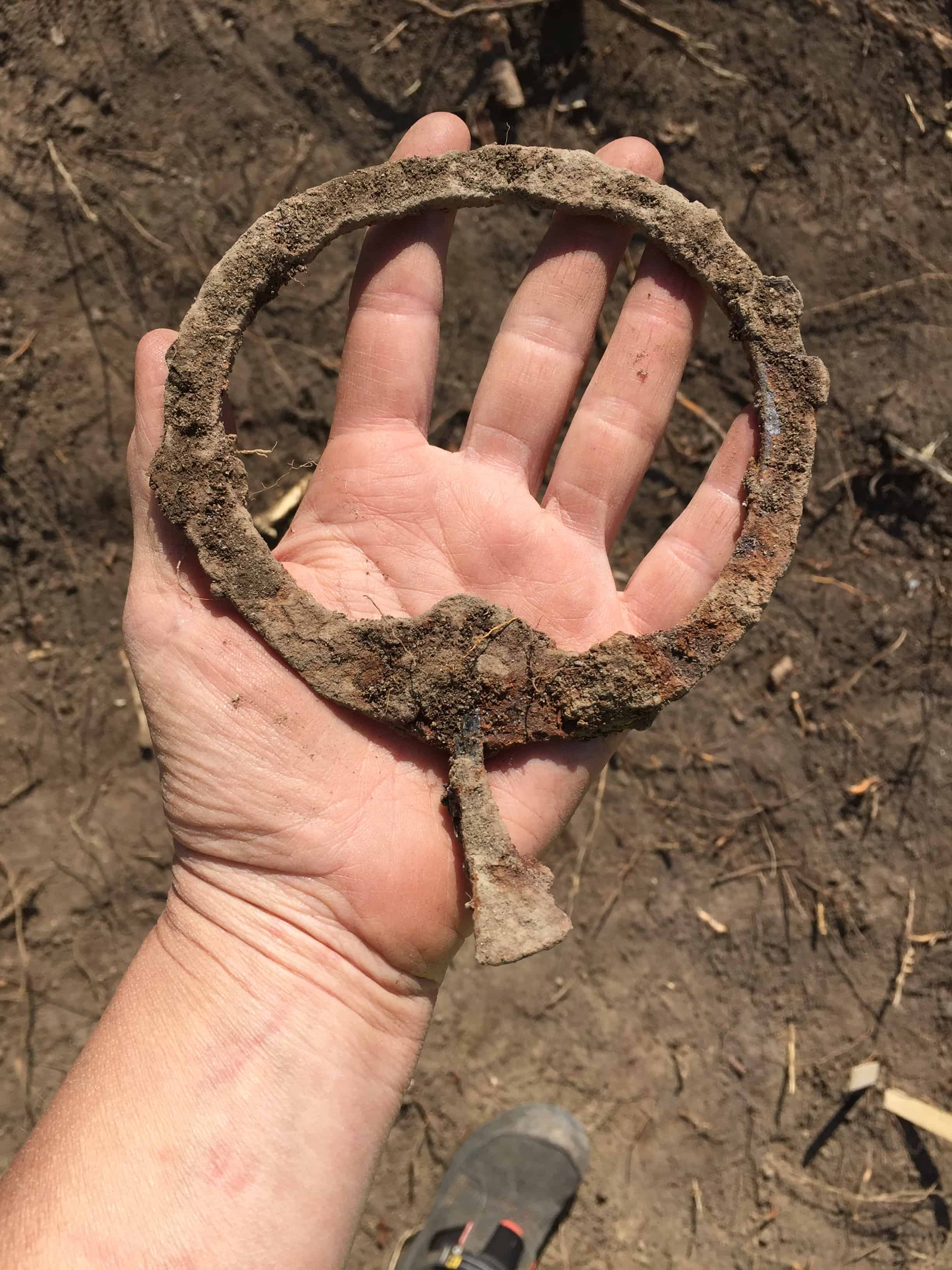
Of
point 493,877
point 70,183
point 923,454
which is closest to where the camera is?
point 493,877

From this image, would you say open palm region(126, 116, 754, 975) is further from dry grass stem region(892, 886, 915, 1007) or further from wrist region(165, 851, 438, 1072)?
dry grass stem region(892, 886, 915, 1007)

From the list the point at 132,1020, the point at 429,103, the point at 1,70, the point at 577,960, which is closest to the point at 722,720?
the point at 577,960

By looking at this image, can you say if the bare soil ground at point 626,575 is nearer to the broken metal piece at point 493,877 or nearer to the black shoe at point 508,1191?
the black shoe at point 508,1191

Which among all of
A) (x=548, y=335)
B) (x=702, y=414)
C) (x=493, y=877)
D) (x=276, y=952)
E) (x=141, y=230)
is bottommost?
(x=276, y=952)

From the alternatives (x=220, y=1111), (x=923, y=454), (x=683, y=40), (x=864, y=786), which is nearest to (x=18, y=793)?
(x=220, y=1111)

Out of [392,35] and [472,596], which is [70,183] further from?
[472,596]

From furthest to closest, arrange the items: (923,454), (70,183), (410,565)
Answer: (923,454) < (70,183) < (410,565)

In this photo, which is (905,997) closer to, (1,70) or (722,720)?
(722,720)
